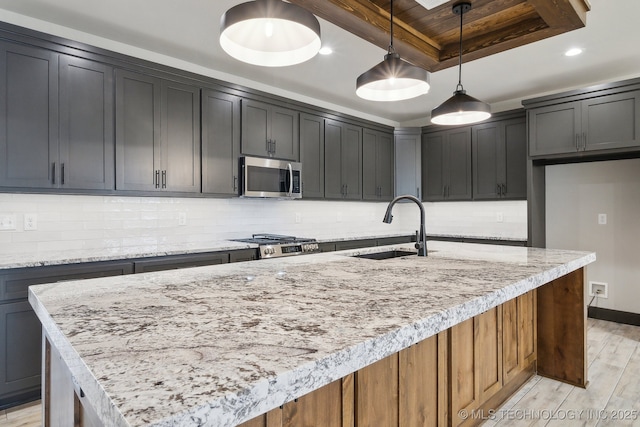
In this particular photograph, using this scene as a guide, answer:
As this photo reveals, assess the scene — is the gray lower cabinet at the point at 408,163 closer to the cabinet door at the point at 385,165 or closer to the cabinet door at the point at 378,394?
the cabinet door at the point at 385,165

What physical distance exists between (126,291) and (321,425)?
2.52 ft

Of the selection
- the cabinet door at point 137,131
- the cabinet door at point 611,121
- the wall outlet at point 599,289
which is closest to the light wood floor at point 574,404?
the wall outlet at point 599,289

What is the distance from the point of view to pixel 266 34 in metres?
1.45

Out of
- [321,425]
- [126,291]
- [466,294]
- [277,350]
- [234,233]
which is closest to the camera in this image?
[277,350]

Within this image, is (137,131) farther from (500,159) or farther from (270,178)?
(500,159)

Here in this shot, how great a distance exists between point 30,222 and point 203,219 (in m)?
1.35

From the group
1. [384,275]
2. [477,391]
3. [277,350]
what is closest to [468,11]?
[384,275]

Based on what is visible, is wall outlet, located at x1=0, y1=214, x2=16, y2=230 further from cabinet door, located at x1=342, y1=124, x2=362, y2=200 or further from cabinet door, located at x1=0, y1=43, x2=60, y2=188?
cabinet door, located at x1=342, y1=124, x2=362, y2=200

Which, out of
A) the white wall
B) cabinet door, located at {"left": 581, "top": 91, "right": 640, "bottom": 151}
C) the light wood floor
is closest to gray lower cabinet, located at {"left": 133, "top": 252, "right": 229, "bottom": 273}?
the light wood floor

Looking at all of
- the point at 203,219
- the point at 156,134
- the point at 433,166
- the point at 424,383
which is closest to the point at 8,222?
the point at 156,134

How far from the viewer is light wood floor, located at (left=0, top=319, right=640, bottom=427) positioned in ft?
6.74

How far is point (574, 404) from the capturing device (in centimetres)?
222

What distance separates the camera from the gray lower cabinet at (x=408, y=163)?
528 centimetres

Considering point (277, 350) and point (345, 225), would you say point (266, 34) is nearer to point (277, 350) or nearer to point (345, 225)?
point (277, 350)
